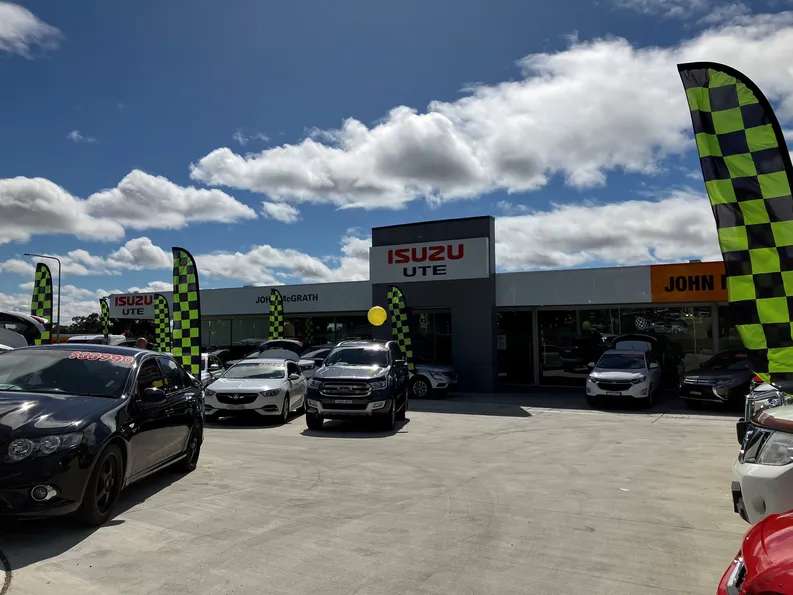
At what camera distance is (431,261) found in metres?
23.6

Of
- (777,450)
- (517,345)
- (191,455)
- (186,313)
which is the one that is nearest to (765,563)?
(777,450)

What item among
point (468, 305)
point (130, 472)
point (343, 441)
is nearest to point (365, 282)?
point (468, 305)

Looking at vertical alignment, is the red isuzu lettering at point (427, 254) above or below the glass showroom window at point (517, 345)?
above

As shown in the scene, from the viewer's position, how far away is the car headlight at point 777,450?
3.94 m

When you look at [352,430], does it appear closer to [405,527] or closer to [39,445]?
[405,527]

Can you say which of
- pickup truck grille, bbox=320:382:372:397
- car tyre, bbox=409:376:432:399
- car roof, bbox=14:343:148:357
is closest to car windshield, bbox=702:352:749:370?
car tyre, bbox=409:376:432:399

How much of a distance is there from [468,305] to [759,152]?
17066 mm

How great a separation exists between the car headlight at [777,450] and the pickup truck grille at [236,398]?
1067 centimetres

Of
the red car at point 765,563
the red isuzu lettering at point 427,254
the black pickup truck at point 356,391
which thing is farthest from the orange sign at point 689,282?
the red car at point 765,563

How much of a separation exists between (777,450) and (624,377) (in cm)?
1353

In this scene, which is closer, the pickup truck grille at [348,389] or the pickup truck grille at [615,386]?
the pickup truck grille at [348,389]

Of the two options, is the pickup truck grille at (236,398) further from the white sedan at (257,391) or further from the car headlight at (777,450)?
the car headlight at (777,450)

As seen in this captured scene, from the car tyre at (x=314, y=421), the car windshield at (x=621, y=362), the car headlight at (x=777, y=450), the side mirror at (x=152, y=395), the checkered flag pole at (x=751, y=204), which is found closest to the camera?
the car headlight at (x=777, y=450)

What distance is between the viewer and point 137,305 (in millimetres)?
34656
